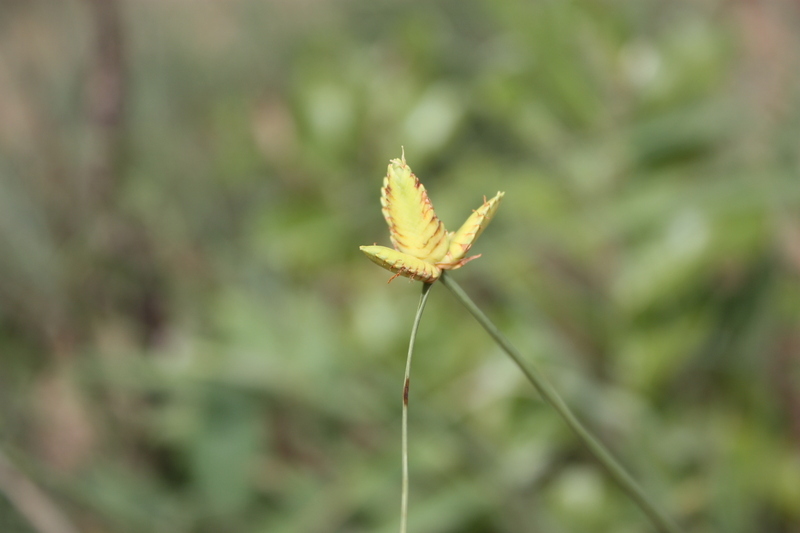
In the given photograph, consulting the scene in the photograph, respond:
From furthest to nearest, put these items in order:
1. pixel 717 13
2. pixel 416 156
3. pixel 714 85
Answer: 1. pixel 717 13
2. pixel 416 156
3. pixel 714 85

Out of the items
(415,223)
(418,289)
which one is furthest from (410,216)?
(418,289)

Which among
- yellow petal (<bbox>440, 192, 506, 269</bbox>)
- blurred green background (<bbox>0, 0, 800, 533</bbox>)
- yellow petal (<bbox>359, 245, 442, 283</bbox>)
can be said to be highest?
blurred green background (<bbox>0, 0, 800, 533</bbox>)

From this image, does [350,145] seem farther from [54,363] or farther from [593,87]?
[54,363]

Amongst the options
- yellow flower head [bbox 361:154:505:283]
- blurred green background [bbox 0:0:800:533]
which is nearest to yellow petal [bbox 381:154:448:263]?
yellow flower head [bbox 361:154:505:283]

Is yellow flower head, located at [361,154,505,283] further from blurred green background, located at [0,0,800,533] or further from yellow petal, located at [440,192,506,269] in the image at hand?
blurred green background, located at [0,0,800,533]

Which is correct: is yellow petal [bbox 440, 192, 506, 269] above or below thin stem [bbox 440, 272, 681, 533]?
above

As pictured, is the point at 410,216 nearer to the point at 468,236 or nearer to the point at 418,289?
the point at 468,236

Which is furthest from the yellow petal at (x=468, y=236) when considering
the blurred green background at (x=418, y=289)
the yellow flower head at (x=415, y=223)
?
the blurred green background at (x=418, y=289)

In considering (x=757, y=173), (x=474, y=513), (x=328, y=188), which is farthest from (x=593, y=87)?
(x=474, y=513)
